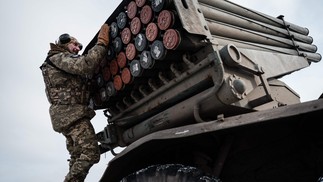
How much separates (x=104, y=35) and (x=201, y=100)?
1.58 meters

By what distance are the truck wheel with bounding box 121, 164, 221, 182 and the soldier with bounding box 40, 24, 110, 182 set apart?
1547 millimetres

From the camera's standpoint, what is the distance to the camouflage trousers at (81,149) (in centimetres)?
376

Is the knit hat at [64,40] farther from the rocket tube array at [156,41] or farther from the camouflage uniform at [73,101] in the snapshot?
the rocket tube array at [156,41]

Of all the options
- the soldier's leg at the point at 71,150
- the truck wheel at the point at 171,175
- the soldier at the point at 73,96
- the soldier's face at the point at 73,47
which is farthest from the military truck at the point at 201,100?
the soldier's face at the point at 73,47

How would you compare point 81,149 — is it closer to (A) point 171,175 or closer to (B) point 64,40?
(B) point 64,40

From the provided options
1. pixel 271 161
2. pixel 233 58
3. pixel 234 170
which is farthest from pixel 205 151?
pixel 233 58

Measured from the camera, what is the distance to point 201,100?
2822 mm

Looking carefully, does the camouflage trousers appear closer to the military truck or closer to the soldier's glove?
the military truck

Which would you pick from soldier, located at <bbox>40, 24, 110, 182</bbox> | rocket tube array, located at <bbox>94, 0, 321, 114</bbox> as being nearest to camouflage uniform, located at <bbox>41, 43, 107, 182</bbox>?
soldier, located at <bbox>40, 24, 110, 182</bbox>

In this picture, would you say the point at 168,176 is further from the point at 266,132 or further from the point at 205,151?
the point at 266,132

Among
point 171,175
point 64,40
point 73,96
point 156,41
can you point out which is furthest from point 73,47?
point 171,175

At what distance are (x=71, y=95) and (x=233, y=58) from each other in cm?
223

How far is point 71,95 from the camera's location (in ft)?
13.8

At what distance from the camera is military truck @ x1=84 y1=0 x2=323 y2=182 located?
7.97 ft
